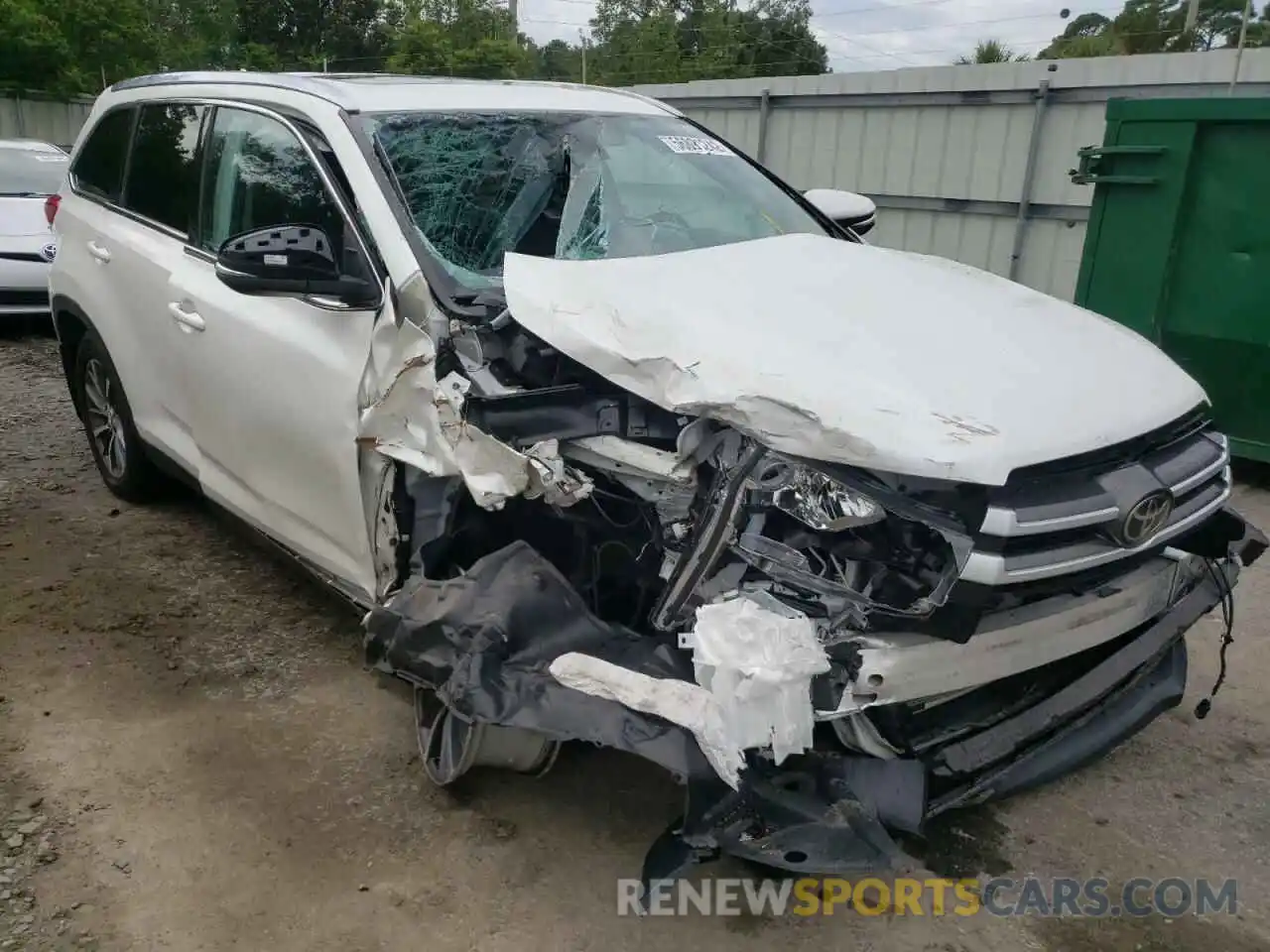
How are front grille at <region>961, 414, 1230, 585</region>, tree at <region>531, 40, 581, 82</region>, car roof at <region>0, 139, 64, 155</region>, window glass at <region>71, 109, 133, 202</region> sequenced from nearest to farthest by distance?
front grille at <region>961, 414, 1230, 585</region> < window glass at <region>71, 109, 133, 202</region> < car roof at <region>0, 139, 64, 155</region> < tree at <region>531, 40, 581, 82</region>

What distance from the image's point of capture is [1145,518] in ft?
7.44

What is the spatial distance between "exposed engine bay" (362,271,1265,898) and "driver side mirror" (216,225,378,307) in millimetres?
215

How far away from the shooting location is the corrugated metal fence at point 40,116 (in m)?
21.1

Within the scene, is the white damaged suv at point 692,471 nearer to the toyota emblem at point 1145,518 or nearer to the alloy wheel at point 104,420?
the toyota emblem at point 1145,518

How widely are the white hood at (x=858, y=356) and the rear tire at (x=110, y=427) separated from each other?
253cm

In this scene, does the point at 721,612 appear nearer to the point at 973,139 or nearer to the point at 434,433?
the point at 434,433

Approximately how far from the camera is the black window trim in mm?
2891

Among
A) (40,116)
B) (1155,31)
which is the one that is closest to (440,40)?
(40,116)

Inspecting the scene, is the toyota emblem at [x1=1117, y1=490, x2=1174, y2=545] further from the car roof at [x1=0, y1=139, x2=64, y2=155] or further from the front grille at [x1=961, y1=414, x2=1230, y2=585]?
the car roof at [x1=0, y1=139, x2=64, y2=155]

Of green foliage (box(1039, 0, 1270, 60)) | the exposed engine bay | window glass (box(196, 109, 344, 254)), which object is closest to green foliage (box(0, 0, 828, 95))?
green foliage (box(1039, 0, 1270, 60))

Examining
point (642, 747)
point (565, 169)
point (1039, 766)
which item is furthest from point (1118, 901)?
point (565, 169)

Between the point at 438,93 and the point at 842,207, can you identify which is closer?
the point at 438,93

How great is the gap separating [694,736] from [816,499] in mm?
537

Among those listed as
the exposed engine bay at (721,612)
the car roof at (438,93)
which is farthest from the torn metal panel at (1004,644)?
the car roof at (438,93)
